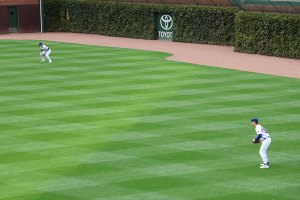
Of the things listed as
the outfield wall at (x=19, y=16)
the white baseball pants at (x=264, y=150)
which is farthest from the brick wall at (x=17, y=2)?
the white baseball pants at (x=264, y=150)

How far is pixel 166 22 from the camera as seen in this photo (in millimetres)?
62188

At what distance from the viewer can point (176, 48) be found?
56.8 m

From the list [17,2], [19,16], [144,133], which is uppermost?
[17,2]

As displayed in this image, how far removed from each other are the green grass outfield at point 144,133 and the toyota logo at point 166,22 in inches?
662

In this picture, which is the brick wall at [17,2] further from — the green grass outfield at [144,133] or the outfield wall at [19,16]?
the green grass outfield at [144,133]

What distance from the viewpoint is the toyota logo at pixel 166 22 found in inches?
2432

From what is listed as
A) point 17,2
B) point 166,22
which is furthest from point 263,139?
point 17,2

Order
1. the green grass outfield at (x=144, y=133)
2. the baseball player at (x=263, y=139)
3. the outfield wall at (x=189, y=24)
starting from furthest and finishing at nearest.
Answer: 1. the outfield wall at (x=189, y=24)
2. the baseball player at (x=263, y=139)
3. the green grass outfield at (x=144, y=133)

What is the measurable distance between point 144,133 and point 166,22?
116ft

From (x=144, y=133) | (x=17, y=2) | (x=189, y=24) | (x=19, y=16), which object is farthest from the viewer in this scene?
(x=19, y=16)

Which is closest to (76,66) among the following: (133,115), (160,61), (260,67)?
(160,61)

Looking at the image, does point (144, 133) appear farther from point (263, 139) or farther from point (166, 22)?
point (166, 22)

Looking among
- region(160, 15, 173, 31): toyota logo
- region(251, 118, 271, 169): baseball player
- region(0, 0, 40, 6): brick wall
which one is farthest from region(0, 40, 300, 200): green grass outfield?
region(0, 0, 40, 6): brick wall

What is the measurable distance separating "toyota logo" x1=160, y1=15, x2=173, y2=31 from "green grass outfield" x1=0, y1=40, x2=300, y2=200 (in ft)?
55.2
